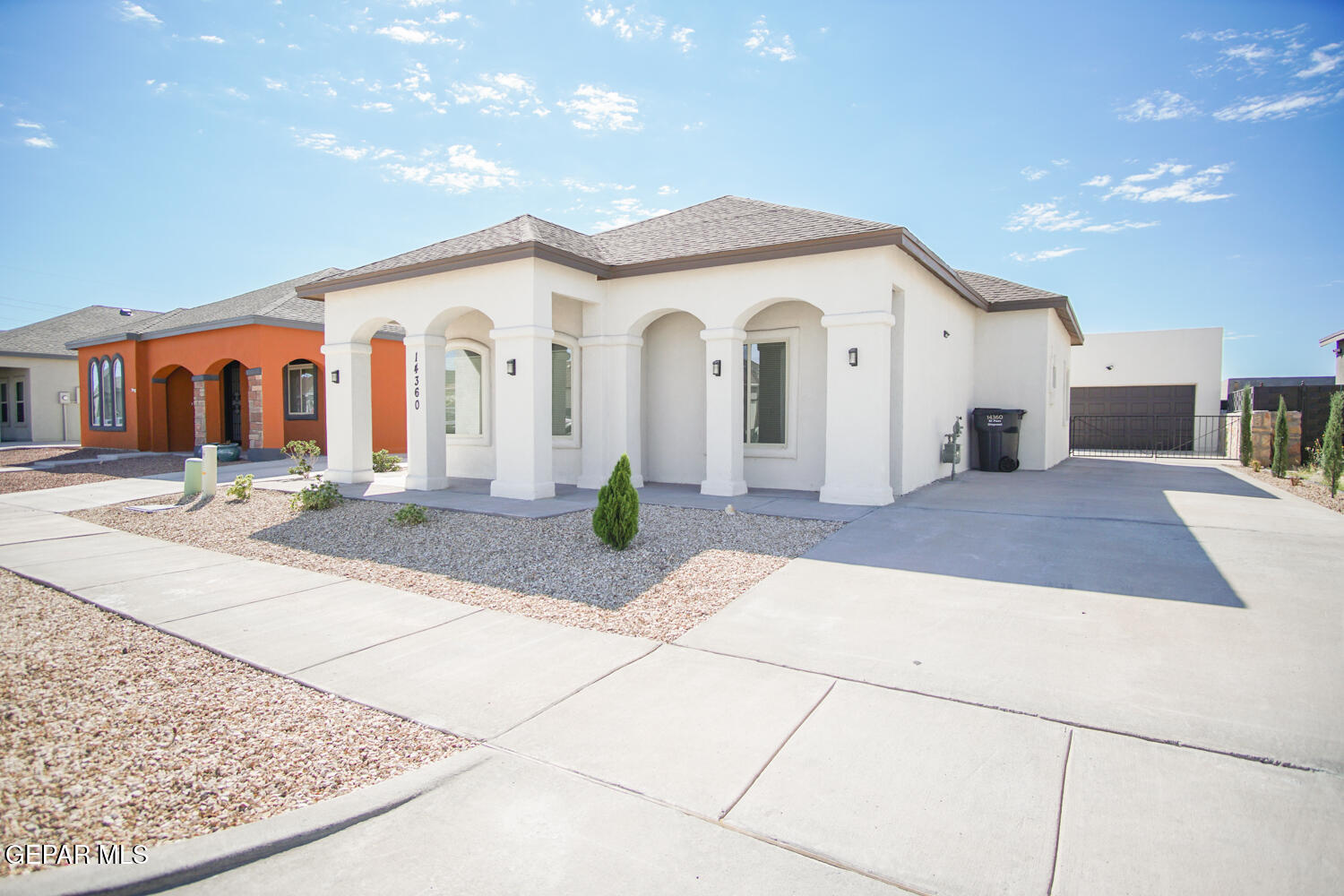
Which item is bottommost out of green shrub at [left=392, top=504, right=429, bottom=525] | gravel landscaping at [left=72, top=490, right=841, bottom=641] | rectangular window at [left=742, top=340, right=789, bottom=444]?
gravel landscaping at [left=72, top=490, right=841, bottom=641]

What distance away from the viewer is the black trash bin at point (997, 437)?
45.2ft

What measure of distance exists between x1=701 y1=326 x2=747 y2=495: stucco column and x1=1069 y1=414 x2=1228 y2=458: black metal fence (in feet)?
55.5

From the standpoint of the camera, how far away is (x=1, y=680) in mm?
3662

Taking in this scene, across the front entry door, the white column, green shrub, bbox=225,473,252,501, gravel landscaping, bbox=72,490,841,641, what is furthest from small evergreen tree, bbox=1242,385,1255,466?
the front entry door

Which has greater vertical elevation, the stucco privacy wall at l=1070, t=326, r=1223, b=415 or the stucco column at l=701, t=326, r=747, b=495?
the stucco privacy wall at l=1070, t=326, r=1223, b=415

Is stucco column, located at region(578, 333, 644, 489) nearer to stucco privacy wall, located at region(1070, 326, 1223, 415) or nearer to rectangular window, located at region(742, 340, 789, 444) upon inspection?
rectangular window, located at region(742, 340, 789, 444)

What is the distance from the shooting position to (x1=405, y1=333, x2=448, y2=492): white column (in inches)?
419

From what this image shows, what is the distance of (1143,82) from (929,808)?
1236 centimetres

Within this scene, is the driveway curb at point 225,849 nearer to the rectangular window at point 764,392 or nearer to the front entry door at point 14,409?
the rectangular window at point 764,392

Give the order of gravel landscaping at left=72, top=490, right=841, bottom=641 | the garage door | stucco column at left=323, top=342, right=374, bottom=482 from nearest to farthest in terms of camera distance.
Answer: gravel landscaping at left=72, top=490, right=841, bottom=641
stucco column at left=323, top=342, right=374, bottom=482
the garage door

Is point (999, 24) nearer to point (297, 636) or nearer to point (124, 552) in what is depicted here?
point (297, 636)

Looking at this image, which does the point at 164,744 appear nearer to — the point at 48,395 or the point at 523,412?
the point at 523,412

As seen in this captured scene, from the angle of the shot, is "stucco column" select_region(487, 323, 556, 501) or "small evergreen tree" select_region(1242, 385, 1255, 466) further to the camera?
"small evergreen tree" select_region(1242, 385, 1255, 466)

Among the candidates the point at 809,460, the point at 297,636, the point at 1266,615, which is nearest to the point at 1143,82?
the point at 809,460
